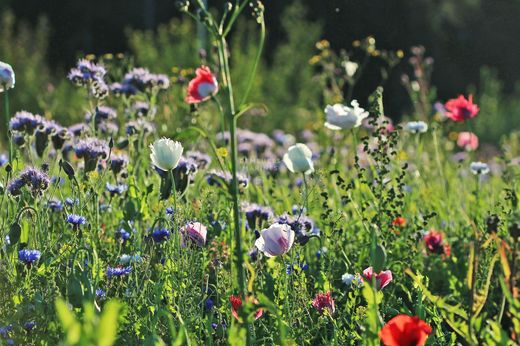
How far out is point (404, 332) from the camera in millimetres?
1751

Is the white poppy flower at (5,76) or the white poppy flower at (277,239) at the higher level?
the white poppy flower at (5,76)

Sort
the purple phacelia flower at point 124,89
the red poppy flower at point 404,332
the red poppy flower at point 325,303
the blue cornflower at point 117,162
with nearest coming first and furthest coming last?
the red poppy flower at point 404,332
the red poppy flower at point 325,303
the blue cornflower at point 117,162
the purple phacelia flower at point 124,89

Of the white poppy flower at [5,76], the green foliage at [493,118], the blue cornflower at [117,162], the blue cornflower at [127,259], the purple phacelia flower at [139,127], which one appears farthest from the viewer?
the green foliage at [493,118]

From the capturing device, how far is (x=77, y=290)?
6.79ft

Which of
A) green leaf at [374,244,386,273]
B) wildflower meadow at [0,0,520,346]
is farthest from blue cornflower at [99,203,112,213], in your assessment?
green leaf at [374,244,386,273]

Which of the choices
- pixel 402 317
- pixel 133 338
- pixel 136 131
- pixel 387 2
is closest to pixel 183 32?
pixel 387 2

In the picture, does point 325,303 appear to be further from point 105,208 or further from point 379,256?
point 105,208

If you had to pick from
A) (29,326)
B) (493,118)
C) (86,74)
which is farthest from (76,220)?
(493,118)

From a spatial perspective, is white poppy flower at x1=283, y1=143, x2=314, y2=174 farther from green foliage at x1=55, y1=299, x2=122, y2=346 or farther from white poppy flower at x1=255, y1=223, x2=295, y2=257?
green foliage at x1=55, y1=299, x2=122, y2=346

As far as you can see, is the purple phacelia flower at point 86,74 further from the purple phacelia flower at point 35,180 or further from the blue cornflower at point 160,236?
the blue cornflower at point 160,236

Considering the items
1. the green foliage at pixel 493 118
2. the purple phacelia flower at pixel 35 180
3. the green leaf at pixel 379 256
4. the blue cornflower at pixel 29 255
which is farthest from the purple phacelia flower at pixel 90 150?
the green foliage at pixel 493 118

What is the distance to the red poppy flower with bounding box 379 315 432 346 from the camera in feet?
5.70

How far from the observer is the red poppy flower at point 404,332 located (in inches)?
68.4

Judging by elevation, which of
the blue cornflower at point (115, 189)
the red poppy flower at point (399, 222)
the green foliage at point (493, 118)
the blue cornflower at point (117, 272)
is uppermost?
the blue cornflower at point (117, 272)
